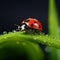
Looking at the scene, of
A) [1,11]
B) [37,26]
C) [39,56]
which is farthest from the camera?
[1,11]

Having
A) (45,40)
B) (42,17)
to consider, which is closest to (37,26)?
(45,40)

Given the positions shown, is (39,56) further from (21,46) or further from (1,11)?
(1,11)

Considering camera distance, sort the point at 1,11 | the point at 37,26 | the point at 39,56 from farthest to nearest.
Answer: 1. the point at 1,11
2. the point at 37,26
3. the point at 39,56

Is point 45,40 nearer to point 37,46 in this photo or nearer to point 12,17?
point 37,46

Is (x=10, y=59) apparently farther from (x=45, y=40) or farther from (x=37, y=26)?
(x=37, y=26)

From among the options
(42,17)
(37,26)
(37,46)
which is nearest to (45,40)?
(37,46)

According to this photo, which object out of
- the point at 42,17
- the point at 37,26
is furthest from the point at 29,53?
the point at 42,17

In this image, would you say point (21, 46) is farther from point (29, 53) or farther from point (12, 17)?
point (12, 17)

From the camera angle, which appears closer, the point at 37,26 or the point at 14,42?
the point at 14,42

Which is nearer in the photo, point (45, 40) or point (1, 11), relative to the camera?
point (45, 40)
